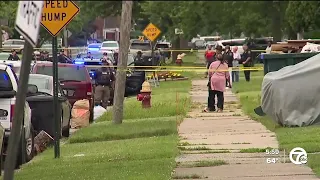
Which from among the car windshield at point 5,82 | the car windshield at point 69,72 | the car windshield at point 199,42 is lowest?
the car windshield at point 199,42

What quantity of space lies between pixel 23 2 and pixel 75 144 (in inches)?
423

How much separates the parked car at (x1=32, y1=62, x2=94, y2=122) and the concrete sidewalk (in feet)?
9.15

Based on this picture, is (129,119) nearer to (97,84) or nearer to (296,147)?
(97,84)

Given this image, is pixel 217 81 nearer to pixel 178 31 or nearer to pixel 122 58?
pixel 122 58

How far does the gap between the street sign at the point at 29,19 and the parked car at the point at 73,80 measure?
16205 mm

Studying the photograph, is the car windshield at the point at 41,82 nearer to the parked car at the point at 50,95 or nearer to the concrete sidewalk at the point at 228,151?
Answer: the parked car at the point at 50,95

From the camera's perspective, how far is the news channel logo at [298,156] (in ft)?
39.1

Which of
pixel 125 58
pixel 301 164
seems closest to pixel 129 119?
pixel 125 58

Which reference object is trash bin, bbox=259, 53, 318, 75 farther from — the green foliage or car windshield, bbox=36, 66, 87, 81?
the green foliage

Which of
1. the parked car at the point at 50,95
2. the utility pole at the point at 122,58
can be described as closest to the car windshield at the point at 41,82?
the parked car at the point at 50,95

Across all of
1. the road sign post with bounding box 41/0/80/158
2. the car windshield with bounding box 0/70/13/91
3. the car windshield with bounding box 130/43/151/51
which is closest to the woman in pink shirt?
the road sign post with bounding box 41/0/80/158

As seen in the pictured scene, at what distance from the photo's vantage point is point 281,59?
64.8 feet

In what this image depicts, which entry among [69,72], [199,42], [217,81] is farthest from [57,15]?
[199,42]

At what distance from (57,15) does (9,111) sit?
1763mm
